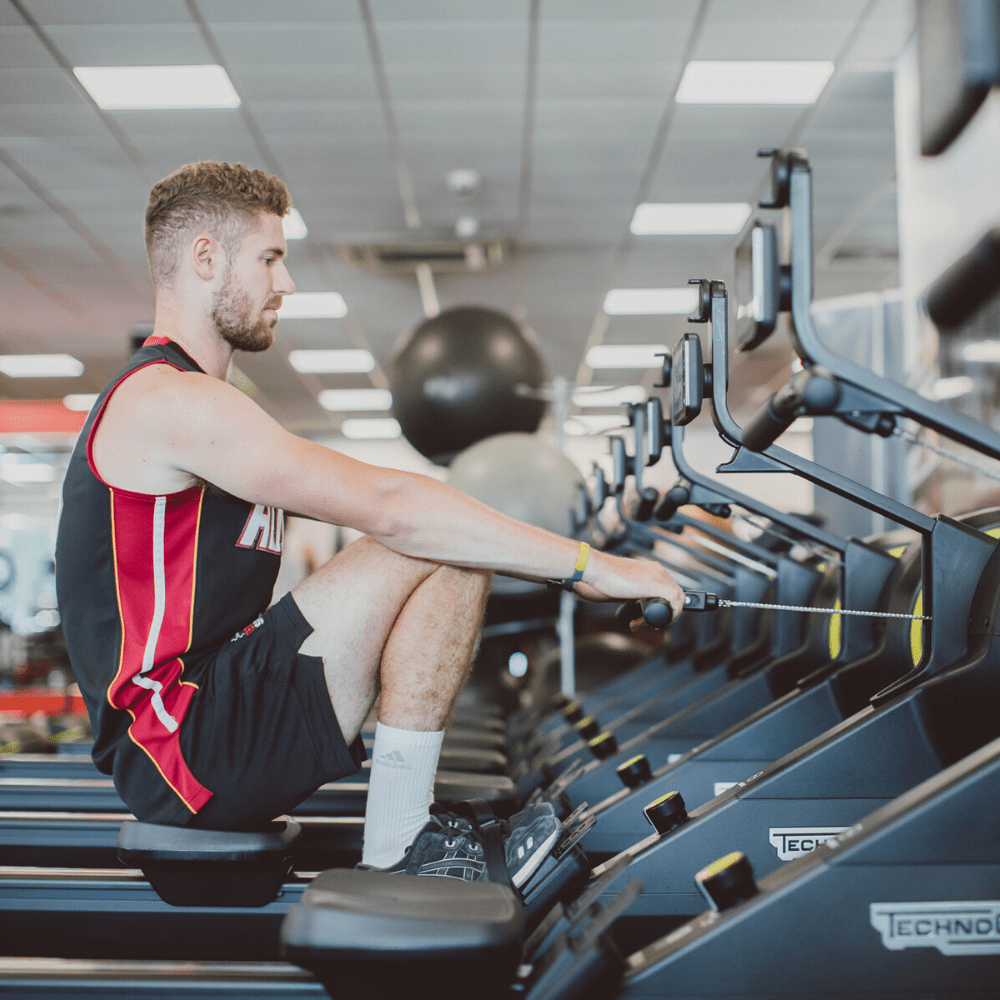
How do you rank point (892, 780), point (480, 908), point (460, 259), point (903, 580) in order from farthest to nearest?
1. point (460, 259)
2. point (903, 580)
3. point (892, 780)
4. point (480, 908)

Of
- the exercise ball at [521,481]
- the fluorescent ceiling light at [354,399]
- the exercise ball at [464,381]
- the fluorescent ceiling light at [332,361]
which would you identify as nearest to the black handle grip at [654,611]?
the exercise ball at [521,481]

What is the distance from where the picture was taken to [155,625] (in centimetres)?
140

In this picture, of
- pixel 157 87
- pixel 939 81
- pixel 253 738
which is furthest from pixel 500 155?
pixel 253 738

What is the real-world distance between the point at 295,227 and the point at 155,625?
15.5ft

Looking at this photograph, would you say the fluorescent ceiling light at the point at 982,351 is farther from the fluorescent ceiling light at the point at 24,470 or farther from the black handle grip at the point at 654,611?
the fluorescent ceiling light at the point at 24,470

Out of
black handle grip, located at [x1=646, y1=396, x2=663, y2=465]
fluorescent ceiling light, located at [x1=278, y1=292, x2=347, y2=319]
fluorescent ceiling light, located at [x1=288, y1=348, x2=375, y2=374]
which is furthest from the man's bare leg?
Answer: fluorescent ceiling light, located at [x1=288, y1=348, x2=375, y2=374]

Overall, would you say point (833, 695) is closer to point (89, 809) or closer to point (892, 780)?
point (892, 780)

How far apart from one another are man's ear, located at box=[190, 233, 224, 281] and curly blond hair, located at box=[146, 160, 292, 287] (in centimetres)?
1

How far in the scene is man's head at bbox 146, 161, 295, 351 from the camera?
5.24ft

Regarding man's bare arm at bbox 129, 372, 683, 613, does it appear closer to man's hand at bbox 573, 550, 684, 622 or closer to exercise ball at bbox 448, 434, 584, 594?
man's hand at bbox 573, 550, 684, 622

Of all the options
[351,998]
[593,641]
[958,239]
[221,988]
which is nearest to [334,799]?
[221,988]

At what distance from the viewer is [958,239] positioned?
3635 mm

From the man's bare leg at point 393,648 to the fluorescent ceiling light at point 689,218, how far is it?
4515 millimetres

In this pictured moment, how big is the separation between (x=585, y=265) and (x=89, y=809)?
505 centimetres
